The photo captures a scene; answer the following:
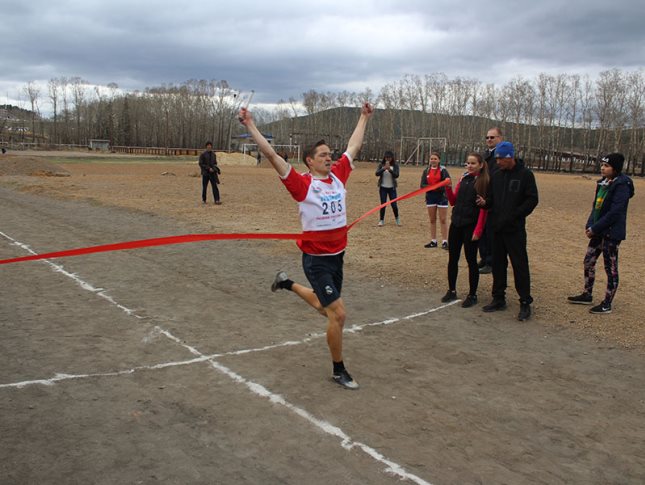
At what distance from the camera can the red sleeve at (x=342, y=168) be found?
4988 millimetres

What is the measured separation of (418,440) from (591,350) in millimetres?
3026

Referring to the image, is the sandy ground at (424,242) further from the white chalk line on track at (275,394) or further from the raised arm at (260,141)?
the raised arm at (260,141)

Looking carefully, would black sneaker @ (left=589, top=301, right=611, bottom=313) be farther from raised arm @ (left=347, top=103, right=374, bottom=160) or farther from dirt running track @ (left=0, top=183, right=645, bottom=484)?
raised arm @ (left=347, top=103, right=374, bottom=160)

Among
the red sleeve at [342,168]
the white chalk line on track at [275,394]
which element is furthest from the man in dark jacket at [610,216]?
the red sleeve at [342,168]

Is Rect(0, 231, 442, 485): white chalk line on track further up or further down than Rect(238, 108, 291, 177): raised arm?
further down

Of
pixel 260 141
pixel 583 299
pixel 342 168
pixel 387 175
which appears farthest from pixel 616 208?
pixel 387 175

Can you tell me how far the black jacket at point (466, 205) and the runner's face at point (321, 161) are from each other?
2767 mm

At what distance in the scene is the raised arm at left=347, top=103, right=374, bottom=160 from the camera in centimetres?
532

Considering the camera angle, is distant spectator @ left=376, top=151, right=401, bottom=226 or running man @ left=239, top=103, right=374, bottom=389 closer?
running man @ left=239, top=103, right=374, bottom=389

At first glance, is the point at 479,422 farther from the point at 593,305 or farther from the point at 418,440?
the point at 593,305

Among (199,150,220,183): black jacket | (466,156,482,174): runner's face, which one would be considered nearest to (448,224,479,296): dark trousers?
(466,156,482,174): runner's face

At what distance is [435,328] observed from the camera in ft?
21.1

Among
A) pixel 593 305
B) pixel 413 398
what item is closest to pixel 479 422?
pixel 413 398

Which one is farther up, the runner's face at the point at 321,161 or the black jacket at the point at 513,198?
the runner's face at the point at 321,161
